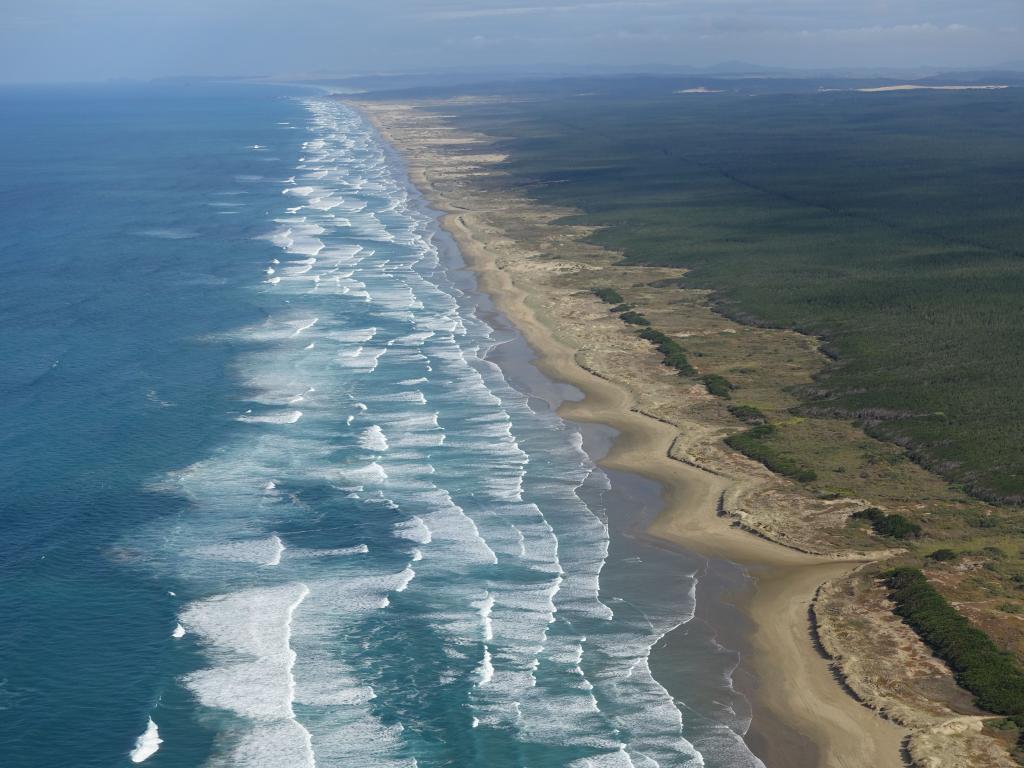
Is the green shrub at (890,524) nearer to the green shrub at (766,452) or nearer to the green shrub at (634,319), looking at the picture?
the green shrub at (766,452)

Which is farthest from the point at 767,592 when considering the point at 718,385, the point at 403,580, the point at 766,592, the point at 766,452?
the point at 718,385

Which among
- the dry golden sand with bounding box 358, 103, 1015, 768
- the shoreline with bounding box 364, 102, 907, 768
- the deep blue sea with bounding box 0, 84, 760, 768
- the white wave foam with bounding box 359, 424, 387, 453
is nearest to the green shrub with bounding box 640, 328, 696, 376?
the dry golden sand with bounding box 358, 103, 1015, 768

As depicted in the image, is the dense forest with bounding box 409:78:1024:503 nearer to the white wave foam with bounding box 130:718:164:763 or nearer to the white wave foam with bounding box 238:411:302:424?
the white wave foam with bounding box 238:411:302:424

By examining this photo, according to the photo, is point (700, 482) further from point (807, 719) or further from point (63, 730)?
point (63, 730)

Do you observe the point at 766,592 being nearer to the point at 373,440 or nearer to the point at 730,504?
the point at 730,504

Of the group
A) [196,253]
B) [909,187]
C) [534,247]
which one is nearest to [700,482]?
[534,247]

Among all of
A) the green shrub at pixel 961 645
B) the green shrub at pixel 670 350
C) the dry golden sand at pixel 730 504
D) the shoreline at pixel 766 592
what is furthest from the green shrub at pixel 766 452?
the green shrub at pixel 670 350
